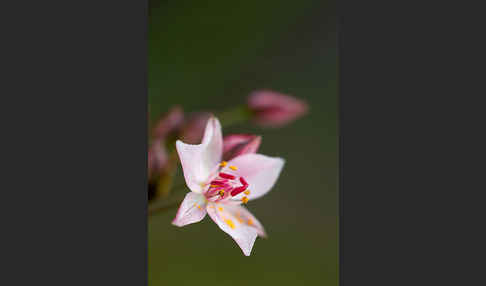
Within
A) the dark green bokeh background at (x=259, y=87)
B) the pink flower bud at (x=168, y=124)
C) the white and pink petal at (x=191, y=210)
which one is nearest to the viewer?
the white and pink petal at (x=191, y=210)

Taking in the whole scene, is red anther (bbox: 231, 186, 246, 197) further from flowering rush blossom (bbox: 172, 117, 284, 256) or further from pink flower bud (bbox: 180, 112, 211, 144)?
pink flower bud (bbox: 180, 112, 211, 144)

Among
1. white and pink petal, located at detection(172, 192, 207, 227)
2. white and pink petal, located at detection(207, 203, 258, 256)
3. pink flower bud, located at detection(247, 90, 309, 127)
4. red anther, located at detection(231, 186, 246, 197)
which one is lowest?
white and pink petal, located at detection(207, 203, 258, 256)

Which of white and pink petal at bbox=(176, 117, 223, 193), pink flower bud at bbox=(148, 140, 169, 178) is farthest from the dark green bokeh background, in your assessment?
white and pink petal at bbox=(176, 117, 223, 193)

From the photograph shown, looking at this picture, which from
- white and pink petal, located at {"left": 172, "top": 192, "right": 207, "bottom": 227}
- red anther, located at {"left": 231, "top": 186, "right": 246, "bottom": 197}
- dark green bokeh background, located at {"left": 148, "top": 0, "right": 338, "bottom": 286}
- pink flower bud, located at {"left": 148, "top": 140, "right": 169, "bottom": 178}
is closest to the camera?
white and pink petal, located at {"left": 172, "top": 192, "right": 207, "bottom": 227}

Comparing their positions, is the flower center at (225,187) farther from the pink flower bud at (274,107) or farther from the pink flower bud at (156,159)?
the pink flower bud at (274,107)

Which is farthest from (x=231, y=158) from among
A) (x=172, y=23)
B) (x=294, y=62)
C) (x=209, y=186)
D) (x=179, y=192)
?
(x=294, y=62)

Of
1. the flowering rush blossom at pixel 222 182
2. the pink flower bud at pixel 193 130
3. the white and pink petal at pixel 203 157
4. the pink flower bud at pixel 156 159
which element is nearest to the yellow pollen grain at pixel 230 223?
the flowering rush blossom at pixel 222 182

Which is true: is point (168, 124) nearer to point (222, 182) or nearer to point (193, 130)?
point (193, 130)

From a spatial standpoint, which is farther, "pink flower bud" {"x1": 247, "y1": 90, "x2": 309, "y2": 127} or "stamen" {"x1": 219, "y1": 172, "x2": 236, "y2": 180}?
"pink flower bud" {"x1": 247, "y1": 90, "x2": 309, "y2": 127}
